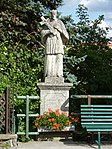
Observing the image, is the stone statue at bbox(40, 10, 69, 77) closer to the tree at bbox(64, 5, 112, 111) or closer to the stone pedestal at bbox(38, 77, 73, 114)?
the stone pedestal at bbox(38, 77, 73, 114)

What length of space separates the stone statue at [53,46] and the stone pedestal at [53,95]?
0.24 meters

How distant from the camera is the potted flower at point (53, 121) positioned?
880 cm

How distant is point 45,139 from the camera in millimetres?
8953

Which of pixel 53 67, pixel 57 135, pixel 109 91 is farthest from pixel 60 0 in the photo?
pixel 57 135

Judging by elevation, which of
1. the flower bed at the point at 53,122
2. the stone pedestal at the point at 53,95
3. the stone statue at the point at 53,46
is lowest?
the flower bed at the point at 53,122

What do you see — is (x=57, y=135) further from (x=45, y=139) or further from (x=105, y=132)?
(x=105, y=132)

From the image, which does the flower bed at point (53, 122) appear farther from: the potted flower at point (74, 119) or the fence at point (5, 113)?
the fence at point (5, 113)

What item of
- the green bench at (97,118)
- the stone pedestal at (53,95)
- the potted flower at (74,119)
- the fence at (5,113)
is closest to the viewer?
the fence at (5,113)

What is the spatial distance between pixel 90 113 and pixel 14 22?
535 cm

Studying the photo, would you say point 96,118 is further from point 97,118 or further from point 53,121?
point 53,121

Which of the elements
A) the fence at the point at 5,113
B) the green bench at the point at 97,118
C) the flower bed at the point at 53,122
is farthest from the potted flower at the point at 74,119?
the fence at the point at 5,113

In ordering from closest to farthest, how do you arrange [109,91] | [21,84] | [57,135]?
[57,135] < [21,84] < [109,91]

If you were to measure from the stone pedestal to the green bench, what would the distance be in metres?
0.82

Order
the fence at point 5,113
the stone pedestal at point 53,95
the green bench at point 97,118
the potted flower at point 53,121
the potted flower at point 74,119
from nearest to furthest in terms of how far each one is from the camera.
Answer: the fence at point 5,113 → the green bench at point 97,118 → the potted flower at point 53,121 → the potted flower at point 74,119 → the stone pedestal at point 53,95
